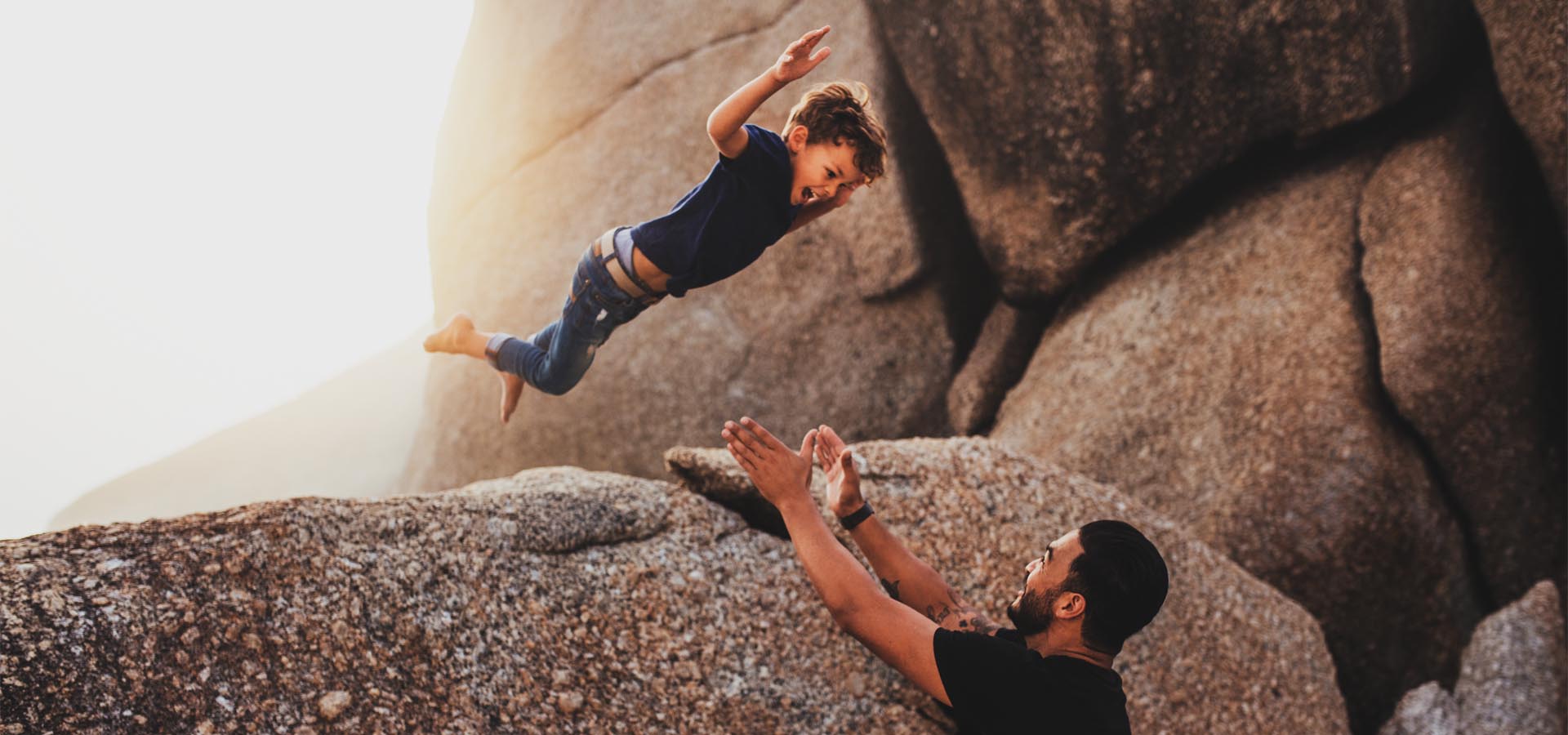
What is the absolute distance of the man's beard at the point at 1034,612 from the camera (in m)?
3.22

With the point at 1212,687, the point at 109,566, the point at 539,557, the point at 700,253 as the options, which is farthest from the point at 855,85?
the point at 1212,687

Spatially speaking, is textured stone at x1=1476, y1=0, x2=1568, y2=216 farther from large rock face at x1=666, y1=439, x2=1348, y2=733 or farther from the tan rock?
the tan rock

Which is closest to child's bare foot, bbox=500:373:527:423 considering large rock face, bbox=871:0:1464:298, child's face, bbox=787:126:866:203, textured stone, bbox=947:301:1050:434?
child's face, bbox=787:126:866:203

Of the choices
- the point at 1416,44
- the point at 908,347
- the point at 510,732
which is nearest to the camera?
the point at 510,732

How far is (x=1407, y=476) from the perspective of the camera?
7250 millimetres

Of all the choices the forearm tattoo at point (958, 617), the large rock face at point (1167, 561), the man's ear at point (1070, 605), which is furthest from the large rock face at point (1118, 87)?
the man's ear at point (1070, 605)

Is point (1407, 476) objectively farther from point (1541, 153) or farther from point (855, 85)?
point (855, 85)

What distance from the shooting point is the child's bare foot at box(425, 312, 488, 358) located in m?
4.03

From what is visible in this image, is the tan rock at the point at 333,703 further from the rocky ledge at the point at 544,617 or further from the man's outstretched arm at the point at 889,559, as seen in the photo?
the man's outstretched arm at the point at 889,559

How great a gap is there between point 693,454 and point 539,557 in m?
Result: 1.17

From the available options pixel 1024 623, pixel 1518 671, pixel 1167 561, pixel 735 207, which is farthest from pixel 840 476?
pixel 1518 671

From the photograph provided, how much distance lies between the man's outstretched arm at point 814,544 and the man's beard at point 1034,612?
369mm

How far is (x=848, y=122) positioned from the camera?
3.02m

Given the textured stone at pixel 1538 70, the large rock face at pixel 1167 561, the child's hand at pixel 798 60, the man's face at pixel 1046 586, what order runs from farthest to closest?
the textured stone at pixel 1538 70, the large rock face at pixel 1167 561, the man's face at pixel 1046 586, the child's hand at pixel 798 60
